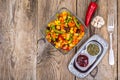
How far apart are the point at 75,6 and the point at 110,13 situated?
0.17m

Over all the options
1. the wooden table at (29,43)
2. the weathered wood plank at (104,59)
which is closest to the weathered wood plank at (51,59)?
the wooden table at (29,43)

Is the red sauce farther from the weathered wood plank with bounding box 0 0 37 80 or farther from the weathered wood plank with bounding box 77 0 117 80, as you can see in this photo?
the weathered wood plank with bounding box 0 0 37 80

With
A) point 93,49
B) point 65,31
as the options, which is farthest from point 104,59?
point 65,31

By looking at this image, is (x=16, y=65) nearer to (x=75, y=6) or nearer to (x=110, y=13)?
(x=75, y=6)

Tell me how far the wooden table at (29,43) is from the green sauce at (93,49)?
83mm

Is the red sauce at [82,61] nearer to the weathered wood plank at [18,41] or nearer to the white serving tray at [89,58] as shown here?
the white serving tray at [89,58]

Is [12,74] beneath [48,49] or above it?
beneath

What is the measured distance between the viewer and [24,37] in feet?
4.87

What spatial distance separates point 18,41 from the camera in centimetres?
149

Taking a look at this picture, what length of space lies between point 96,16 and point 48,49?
0.27 m

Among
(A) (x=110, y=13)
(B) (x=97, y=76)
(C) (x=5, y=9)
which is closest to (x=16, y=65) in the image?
(C) (x=5, y=9)

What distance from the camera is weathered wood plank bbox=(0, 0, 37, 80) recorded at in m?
1.48

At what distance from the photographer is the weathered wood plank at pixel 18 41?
148cm

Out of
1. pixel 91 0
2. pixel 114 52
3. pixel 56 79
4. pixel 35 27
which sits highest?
pixel 91 0
